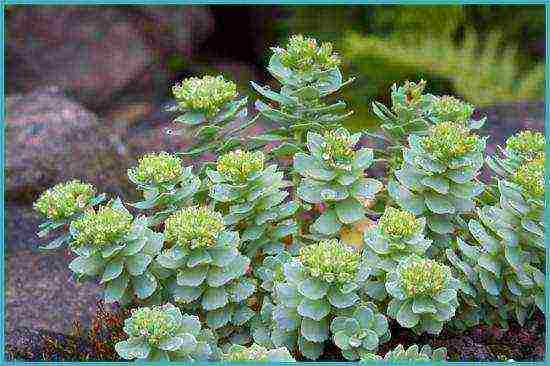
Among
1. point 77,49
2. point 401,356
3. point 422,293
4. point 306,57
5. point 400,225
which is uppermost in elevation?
point 306,57

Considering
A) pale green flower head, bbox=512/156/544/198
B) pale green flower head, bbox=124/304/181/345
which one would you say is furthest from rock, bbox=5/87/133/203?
pale green flower head, bbox=512/156/544/198

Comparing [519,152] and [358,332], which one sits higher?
[519,152]

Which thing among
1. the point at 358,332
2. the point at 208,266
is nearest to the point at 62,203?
the point at 208,266

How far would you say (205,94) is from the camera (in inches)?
76.3

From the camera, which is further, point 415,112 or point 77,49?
point 77,49

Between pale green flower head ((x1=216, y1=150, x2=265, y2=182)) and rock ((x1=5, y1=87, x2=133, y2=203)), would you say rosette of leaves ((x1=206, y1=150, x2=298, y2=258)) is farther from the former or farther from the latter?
rock ((x1=5, y1=87, x2=133, y2=203))

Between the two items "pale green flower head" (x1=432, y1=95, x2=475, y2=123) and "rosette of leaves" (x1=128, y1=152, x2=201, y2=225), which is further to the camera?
"pale green flower head" (x1=432, y1=95, x2=475, y2=123)

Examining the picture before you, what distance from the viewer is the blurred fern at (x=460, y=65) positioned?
4344mm

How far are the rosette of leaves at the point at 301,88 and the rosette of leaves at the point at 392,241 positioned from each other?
0.34 metres

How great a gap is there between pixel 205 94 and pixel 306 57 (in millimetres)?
247

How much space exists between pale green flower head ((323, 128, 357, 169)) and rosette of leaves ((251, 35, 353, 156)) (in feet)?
0.59

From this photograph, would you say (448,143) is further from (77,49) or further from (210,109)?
(77,49)

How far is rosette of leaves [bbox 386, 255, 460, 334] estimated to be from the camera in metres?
1.56

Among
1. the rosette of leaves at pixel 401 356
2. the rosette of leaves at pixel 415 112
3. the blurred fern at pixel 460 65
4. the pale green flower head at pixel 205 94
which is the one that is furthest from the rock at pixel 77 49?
the rosette of leaves at pixel 401 356
